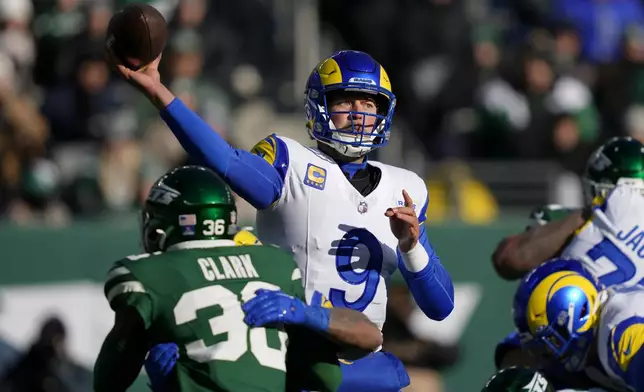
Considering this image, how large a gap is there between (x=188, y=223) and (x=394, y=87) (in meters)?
8.92

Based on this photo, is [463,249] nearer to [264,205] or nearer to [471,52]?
[471,52]

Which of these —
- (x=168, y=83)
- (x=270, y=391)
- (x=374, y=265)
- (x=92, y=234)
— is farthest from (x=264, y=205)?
(x=168, y=83)

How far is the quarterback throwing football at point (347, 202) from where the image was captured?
5359mm

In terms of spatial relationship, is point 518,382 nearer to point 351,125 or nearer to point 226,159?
point 351,125

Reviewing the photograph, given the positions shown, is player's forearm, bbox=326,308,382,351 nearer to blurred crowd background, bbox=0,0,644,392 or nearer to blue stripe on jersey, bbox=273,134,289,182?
blue stripe on jersey, bbox=273,134,289,182

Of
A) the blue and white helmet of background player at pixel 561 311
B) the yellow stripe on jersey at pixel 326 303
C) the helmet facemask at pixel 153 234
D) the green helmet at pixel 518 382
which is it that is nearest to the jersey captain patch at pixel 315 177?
the yellow stripe on jersey at pixel 326 303

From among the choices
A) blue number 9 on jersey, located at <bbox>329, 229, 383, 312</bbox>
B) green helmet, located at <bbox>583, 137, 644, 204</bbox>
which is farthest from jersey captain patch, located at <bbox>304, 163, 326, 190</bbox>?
green helmet, located at <bbox>583, 137, 644, 204</bbox>

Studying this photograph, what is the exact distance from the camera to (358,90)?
18.5ft

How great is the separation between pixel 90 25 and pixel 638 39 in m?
5.16

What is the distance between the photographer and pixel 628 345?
579cm

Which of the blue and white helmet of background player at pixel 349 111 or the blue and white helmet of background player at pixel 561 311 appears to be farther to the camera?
the blue and white helmet of background player at pixel 561 311

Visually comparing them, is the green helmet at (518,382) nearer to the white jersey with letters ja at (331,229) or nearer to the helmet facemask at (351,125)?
the white jersey with letters ja at (331,229)

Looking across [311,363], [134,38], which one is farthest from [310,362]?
[134,38]

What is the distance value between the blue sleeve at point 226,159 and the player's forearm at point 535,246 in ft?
5.84
